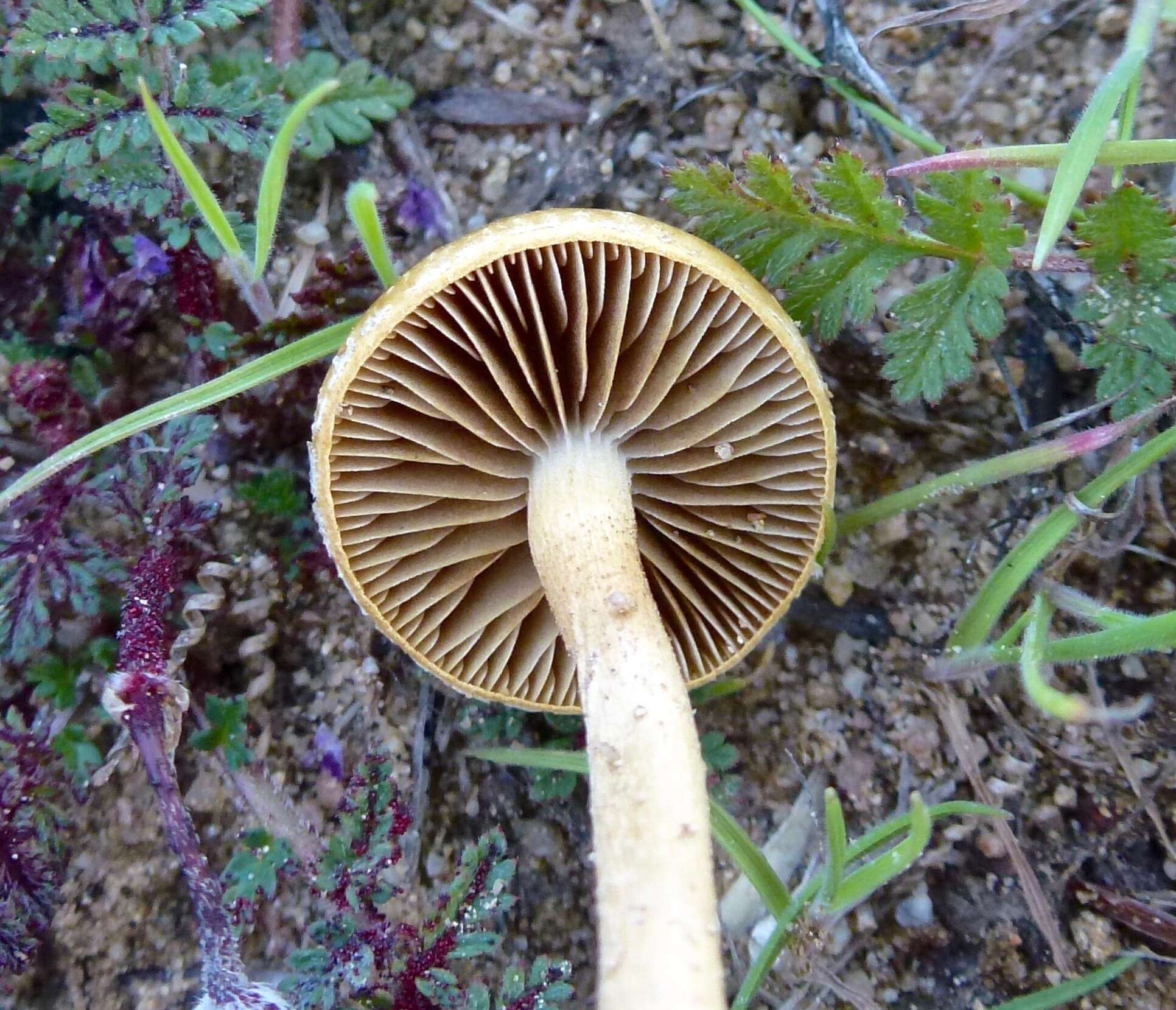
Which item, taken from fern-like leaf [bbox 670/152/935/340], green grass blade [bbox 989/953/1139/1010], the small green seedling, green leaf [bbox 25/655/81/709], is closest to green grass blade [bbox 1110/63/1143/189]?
fern-like leaf [bbox 670/152/935/340]

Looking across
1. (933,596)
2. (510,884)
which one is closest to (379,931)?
(510,884)

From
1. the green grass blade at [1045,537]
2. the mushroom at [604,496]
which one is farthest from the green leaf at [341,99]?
the green grass blade at [1045,537]

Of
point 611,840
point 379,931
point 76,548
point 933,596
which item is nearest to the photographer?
point 611,840

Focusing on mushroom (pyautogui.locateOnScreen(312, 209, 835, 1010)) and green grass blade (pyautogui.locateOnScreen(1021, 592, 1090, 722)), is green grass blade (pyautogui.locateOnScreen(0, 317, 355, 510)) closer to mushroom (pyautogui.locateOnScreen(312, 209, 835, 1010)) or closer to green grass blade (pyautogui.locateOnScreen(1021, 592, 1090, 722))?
mushroom (pyautogui.locateOnScreen(312, 209, 835, 1010))

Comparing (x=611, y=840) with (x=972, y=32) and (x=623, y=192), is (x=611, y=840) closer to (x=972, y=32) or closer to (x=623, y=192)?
(x=623, y=192)

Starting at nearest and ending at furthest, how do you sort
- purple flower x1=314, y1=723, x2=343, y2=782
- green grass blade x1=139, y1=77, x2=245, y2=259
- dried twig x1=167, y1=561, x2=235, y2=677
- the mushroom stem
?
the mushroom stem < green grass blade x1=139, y1=77, x2=245, y2=259 < dried twig x1=167, y1=561, x2=235, y2=677 < purple flower x1=314, y1=723, x2=343, y2=782

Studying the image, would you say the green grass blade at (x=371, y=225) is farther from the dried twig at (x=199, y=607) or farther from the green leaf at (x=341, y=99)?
the dried twig at (x=199, y=607)
